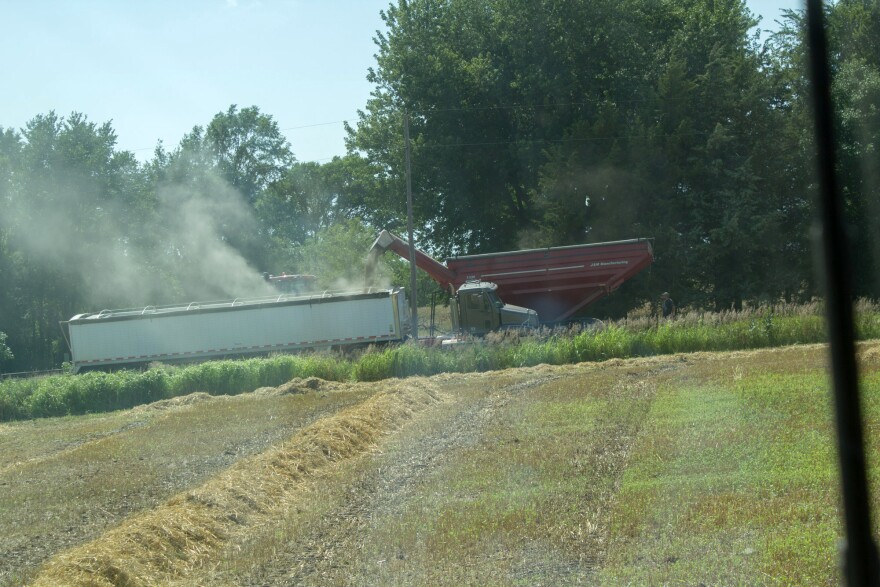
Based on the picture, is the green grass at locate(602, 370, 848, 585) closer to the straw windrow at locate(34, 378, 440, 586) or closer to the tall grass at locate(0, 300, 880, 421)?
the straw windrow at locate(34, 378, 440, 586)

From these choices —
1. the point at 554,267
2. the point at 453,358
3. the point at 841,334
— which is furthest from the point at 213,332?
the point at 841,334

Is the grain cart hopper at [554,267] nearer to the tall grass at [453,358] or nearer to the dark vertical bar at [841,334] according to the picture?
the tall grass at [453,358]

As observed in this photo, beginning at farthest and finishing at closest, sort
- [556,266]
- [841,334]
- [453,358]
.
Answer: [556,266]
[453,358]
[841,334]

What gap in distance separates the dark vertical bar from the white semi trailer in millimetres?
16292

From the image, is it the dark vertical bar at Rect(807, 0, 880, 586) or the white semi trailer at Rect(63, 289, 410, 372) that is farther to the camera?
the white semi trailer at Rect(63, 289, 410, 372)

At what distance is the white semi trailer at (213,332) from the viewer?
3484 cm

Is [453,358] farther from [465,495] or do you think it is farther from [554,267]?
[465,495]

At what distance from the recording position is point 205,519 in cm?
966

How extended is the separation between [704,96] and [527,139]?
8.96 m

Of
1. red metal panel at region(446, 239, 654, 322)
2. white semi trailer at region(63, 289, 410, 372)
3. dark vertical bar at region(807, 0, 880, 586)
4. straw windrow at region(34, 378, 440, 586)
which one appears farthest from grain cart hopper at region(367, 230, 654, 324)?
straw windrow at region(34, 378, 440, 586)

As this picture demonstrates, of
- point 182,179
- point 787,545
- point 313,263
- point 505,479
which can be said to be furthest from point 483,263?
point 182,179

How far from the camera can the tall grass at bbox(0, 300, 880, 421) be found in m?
25.7

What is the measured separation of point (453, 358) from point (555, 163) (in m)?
18.7

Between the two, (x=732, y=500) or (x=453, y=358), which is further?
(x=453, y=358)
